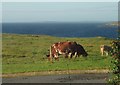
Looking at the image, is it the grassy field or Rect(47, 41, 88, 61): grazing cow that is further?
Rect(47, 41, 88, 61): grazing cow

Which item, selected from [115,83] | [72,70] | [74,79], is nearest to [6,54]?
[72,70]

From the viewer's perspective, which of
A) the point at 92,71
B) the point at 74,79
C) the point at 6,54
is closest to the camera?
the point at 74,79

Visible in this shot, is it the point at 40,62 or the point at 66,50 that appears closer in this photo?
the point at 40,62

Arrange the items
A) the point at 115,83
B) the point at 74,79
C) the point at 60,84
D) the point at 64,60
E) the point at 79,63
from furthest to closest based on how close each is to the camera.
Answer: the point at 64,60, the point at 79,63, the point at 74,79, the point at 60,84, the point at 115,83

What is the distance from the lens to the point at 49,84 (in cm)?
2814

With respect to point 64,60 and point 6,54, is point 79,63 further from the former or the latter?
point 6,54

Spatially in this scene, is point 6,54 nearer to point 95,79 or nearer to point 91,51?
point 91,51

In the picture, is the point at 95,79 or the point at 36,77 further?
the point at 36,77

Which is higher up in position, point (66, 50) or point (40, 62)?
point (66, 50)

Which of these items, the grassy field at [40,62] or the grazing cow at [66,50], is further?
the grazing cow at [66,50]

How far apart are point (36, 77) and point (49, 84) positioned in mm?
3891

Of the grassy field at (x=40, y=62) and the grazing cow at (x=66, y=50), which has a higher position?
the grazing cow at (x=66, y=50)

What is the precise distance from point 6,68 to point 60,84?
924 cm

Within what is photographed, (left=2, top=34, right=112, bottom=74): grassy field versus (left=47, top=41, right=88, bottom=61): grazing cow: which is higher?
(left=47, top=41, right=88, bottom=61): grazing cow
